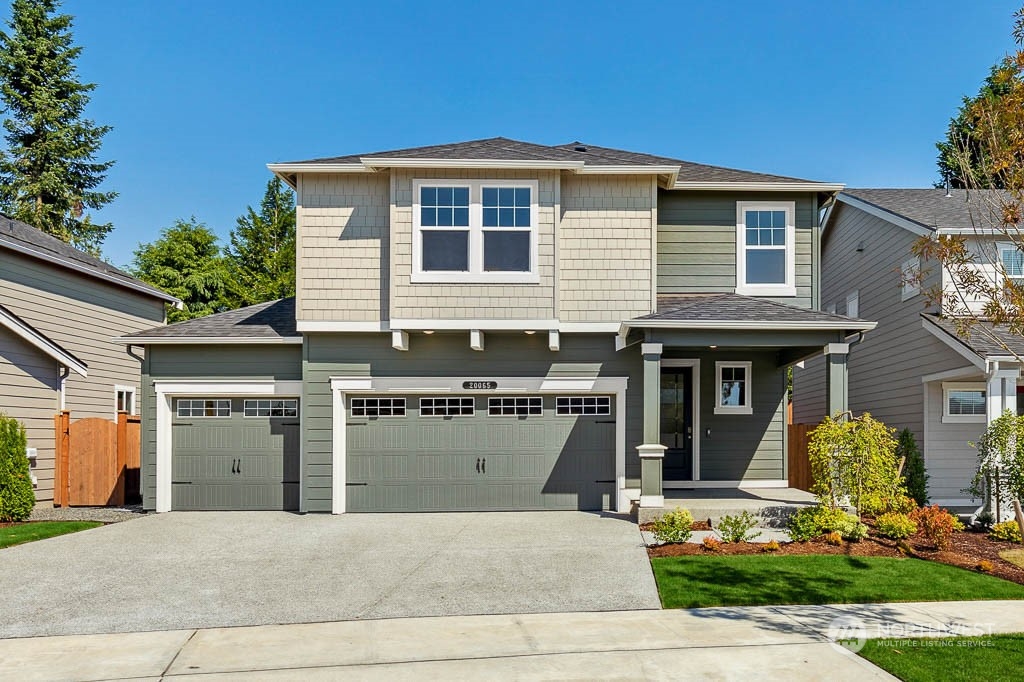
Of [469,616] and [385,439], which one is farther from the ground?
[385,439]

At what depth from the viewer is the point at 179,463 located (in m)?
13.5

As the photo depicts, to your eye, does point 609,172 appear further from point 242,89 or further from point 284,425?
point 242,89

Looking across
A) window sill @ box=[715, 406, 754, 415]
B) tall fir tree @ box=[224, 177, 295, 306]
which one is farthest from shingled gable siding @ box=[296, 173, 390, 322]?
tall fir tree @ box=[224, 177, 295, 306]

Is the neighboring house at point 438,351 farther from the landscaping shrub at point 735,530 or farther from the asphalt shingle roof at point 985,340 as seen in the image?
the landscaping shrub at point 735,530

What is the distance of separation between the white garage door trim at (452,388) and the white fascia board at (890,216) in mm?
6015

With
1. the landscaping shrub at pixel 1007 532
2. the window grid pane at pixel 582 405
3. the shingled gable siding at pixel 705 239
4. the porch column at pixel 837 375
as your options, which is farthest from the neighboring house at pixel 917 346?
the window grid pane at pixel 582 405

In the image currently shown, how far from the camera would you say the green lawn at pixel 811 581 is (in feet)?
24.8

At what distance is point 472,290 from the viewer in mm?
12688

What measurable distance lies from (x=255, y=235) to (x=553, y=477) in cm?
2376

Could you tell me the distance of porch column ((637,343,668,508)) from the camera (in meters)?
11.5

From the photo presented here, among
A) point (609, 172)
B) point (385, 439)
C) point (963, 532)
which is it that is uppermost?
point (609, 172)

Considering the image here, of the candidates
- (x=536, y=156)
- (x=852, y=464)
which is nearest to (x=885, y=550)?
(x=852, y=464)

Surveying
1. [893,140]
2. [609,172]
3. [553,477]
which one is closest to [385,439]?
[553,477]

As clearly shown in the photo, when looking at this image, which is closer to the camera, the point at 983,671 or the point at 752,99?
the point at 983,671
